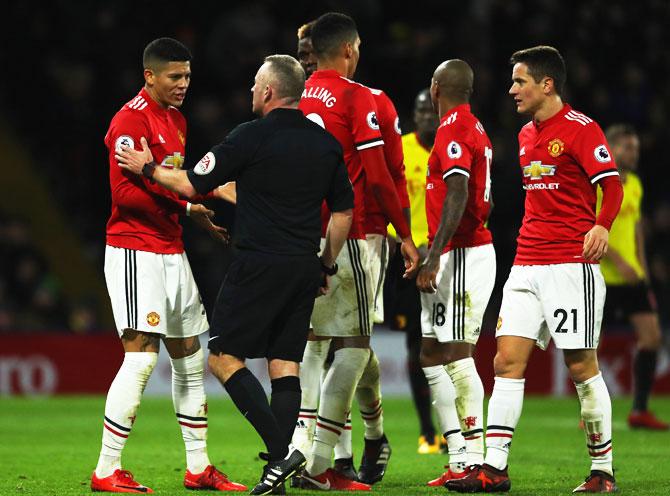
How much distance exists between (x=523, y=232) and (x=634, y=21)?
42.9 ft

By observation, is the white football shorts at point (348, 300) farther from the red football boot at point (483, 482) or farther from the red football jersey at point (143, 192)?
the red football boot at point (483, 482)

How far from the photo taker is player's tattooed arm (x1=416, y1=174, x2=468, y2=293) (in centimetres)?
712

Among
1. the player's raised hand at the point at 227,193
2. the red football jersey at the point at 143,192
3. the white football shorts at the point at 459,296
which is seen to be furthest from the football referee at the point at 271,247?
the white football shorts at the point at 459,296

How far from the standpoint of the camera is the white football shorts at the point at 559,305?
6.89 m

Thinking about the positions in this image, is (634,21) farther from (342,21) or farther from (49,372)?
(342,21)

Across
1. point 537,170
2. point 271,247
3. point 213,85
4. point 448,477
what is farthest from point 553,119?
point 213,85

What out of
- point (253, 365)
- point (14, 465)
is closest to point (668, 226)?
point (253, 365)

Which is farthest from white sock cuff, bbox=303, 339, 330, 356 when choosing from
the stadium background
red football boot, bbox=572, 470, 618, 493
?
the stadium background

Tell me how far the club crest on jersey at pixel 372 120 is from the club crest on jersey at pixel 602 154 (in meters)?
1.24

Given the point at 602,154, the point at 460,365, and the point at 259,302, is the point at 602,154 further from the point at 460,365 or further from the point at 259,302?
the point at 259,302

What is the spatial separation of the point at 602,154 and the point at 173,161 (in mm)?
2374

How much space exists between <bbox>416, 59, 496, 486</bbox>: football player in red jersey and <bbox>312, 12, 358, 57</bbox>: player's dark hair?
0.57m

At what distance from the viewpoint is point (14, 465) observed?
8.50 metres

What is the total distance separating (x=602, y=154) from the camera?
6.82 metres
